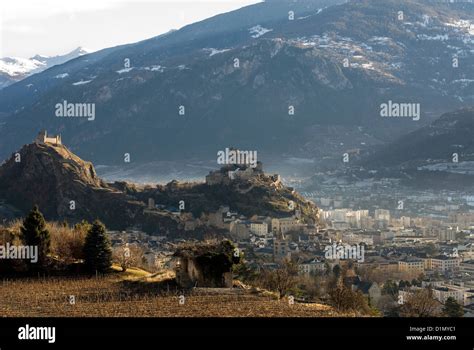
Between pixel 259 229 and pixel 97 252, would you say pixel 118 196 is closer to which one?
pixel 259 229

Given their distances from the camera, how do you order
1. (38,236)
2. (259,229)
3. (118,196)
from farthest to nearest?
(118,196) → (259,229) → (38,236)

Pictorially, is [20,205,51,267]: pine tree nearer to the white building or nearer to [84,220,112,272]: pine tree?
[84,220,112,272]: pine tree

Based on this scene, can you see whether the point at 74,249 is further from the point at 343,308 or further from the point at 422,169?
the point at 422,169

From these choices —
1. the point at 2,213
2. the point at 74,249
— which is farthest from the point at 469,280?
the point at 2,213

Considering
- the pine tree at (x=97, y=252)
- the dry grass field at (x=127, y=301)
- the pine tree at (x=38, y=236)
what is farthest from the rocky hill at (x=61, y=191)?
the dry grass field at (x=127, y=301)

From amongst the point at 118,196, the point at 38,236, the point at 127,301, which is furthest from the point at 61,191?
the point at 127,301
